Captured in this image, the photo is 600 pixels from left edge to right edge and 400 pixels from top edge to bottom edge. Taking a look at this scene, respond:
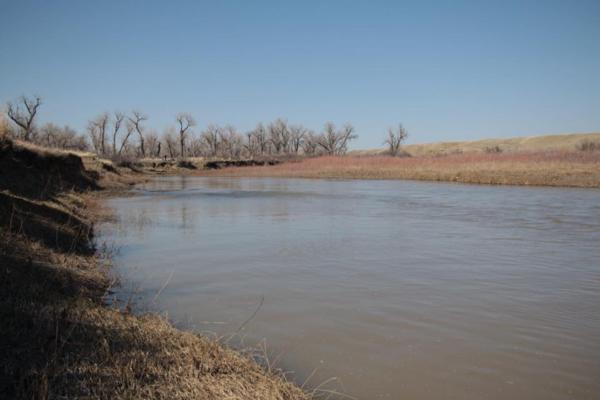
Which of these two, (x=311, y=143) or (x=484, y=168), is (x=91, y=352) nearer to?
(x=484, y=168)

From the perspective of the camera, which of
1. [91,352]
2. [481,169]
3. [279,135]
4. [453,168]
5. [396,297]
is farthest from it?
[279,135]

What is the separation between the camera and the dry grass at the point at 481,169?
1237 inches

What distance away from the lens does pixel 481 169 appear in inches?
1459

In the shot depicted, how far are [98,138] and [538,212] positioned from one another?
106 metres

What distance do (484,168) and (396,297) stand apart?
3419 centimetres

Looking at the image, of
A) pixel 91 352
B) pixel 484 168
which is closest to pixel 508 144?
pixel 484 168

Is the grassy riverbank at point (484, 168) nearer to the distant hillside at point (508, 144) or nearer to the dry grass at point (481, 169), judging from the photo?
the dry grass at point (481, 169)

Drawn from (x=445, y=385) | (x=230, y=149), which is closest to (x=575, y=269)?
(x=445, y=385)

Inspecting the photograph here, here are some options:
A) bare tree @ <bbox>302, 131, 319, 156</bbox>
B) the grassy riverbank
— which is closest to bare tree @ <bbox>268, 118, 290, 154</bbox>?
bare tree @ <bbox>302, 131, 319, 156</bbox>

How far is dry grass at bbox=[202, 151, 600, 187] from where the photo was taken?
31422 millimetres

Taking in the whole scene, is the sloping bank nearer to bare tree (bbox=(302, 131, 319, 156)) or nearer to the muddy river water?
the muddy river water

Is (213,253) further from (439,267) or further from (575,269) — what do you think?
(575,269)

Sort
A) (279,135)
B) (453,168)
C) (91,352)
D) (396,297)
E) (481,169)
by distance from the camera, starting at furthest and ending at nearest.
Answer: (279,135) → (453,168) → (481,169) → (396,297) → (91,352)

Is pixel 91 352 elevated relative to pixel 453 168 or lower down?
lower down
